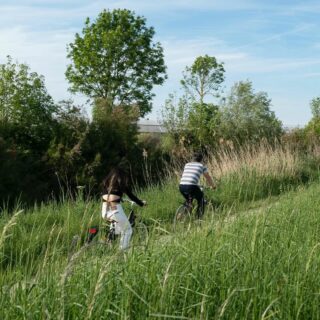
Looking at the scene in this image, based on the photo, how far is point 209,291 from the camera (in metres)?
3.68

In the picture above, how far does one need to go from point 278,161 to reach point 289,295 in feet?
48.0

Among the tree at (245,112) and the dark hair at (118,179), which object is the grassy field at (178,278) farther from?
the tree at (245,112)

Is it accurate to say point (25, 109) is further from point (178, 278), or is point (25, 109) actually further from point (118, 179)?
point (178, 278)

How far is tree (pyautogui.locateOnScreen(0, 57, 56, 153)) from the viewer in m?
22.2

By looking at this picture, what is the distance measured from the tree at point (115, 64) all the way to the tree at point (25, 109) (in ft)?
44.7

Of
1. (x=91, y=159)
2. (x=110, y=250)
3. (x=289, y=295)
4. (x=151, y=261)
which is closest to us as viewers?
(x=289, y=295)

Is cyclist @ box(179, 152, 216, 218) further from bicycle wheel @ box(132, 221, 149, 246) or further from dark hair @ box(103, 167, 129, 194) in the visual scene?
bicycle wheel @ box(132, 221, 149, 246)

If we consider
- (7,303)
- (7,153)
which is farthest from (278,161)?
(7,303)

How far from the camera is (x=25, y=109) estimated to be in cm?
2428

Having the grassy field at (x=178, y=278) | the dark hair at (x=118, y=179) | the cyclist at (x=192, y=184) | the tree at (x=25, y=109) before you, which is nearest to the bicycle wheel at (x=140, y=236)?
the grassy field at (x=178, y=278)

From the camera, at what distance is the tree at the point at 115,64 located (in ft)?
134

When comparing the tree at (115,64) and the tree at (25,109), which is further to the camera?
the tree at (115,64)

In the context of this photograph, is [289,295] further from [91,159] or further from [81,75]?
[81,75]

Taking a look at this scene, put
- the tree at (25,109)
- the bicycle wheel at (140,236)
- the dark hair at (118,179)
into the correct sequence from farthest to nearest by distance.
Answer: the tree at (25,109) < the dark hair at (118,179) < the bicycle wheel at (140,236)
